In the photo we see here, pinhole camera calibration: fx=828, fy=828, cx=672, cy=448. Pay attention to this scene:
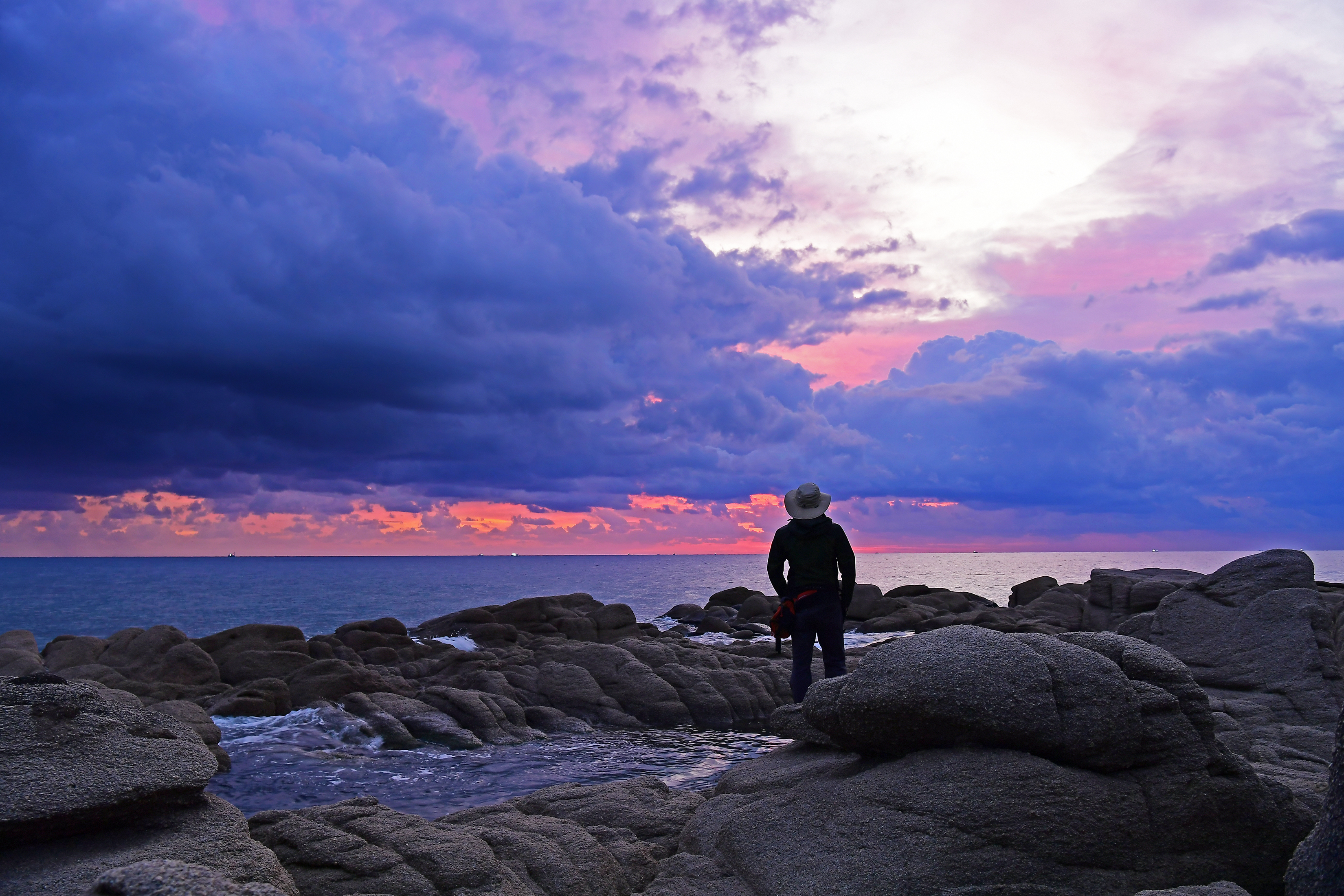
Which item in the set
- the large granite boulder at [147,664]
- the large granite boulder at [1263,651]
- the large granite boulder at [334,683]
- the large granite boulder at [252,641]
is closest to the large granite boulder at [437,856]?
the large granite boulder at [1263,651]

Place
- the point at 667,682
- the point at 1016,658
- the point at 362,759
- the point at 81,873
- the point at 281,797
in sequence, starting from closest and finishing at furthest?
the point at 81,873 → the point at 1016,658 → the point at 281,797 → the point at 362,759 → the point at 667,682

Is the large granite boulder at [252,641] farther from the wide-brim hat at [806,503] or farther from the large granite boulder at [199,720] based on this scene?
Answer: the wide-brim hat at [806,503]

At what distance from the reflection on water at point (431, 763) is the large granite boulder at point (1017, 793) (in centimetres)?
604

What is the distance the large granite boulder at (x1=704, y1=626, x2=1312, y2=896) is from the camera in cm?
635

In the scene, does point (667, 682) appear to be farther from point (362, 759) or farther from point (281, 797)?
point (281, 797)

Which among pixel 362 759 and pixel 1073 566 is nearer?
pixel 362 759

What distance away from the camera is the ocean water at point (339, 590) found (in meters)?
61.9

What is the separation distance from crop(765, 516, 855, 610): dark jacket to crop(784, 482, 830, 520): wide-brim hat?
0.07 metres

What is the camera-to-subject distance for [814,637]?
11.4m

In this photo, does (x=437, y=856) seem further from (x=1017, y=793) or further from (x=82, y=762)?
(x=1017, y=793)

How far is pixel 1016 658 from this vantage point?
23.7 feet

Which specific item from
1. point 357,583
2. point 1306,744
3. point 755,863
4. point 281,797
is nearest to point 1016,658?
point 755,863

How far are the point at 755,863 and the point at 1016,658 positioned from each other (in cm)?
283

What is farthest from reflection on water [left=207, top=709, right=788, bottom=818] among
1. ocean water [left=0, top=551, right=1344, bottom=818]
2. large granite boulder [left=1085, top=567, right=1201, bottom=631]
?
large granite boulder [left=1085, top=567, right=1201, bottom=631]
